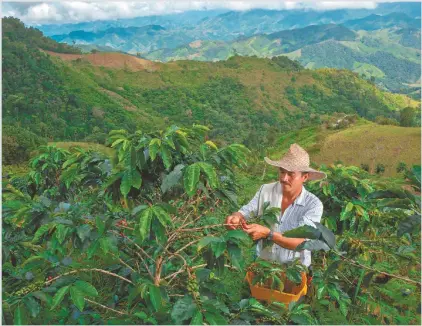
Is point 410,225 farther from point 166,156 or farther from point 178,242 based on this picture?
point 178,242

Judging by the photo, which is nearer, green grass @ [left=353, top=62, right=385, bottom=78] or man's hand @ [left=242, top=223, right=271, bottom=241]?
man's hand @ [left=242, top=223, right=271, bottom=241]

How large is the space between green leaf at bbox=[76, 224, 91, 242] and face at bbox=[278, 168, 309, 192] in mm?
1345

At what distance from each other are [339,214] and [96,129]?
43.8 metres

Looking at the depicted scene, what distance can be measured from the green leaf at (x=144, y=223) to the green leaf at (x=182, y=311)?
314 millimetres

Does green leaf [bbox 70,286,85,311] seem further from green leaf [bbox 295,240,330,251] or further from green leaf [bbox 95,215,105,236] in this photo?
green leaf [bbox 295,240,330,251]

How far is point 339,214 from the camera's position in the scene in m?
3.25

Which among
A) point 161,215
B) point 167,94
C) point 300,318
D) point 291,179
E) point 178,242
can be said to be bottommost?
point 167,94

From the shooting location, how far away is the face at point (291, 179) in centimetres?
266

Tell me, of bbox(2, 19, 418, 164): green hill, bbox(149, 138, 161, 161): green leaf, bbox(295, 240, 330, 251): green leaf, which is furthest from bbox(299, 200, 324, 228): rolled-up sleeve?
bbox(2, 19, 418, 164): green hill

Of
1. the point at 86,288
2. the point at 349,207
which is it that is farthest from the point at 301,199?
the point at 86,288

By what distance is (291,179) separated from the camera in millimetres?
2668

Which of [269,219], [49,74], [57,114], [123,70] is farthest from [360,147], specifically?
[123,70]

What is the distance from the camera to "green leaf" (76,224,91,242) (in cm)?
182

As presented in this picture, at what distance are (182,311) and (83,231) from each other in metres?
0.59
